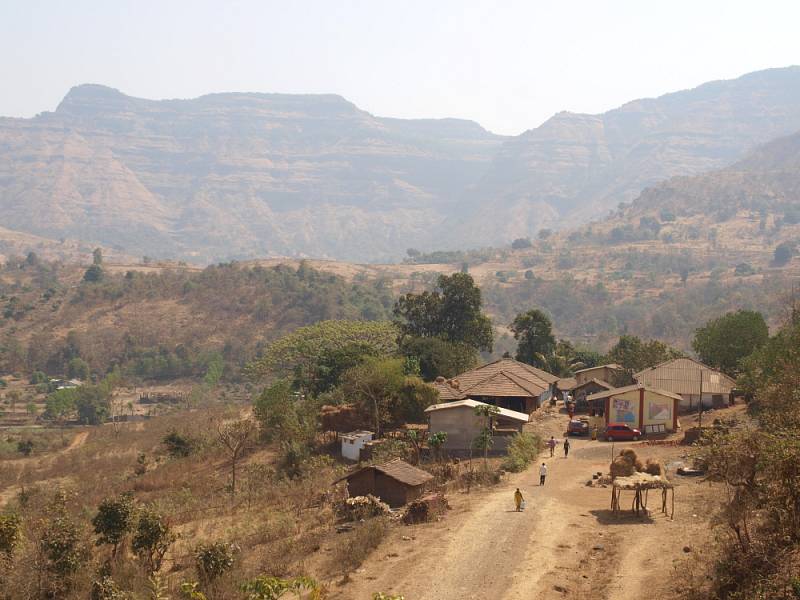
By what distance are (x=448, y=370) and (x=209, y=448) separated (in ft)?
49.9

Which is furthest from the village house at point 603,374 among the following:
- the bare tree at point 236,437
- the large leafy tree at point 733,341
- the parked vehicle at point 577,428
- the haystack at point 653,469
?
the haystack at point 653,469

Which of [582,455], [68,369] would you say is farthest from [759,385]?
[68,369]

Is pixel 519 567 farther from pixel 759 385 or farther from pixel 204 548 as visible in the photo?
pixel 759 385

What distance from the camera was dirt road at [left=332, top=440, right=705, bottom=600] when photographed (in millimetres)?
19500

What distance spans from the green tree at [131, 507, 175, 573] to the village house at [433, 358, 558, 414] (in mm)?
20011

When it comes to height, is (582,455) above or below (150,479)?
above

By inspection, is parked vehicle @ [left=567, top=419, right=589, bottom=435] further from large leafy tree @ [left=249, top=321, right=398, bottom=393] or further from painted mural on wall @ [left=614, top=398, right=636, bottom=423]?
large leafy tree @ [left=249, top=321, right=398, bottom=393]

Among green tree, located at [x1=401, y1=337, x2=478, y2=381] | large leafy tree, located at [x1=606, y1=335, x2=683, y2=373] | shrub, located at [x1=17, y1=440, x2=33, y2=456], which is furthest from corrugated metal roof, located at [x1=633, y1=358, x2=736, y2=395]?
shrub, located at [x1=17, y1=440, x2=33, y2=456]

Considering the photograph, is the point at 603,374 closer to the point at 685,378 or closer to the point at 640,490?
the point at 685,378

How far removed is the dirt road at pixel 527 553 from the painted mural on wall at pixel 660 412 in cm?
1371

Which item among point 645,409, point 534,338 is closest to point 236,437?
point 645,409

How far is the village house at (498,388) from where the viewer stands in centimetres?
4372

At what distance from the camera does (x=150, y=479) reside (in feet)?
128

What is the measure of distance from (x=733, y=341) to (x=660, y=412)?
14.6m
